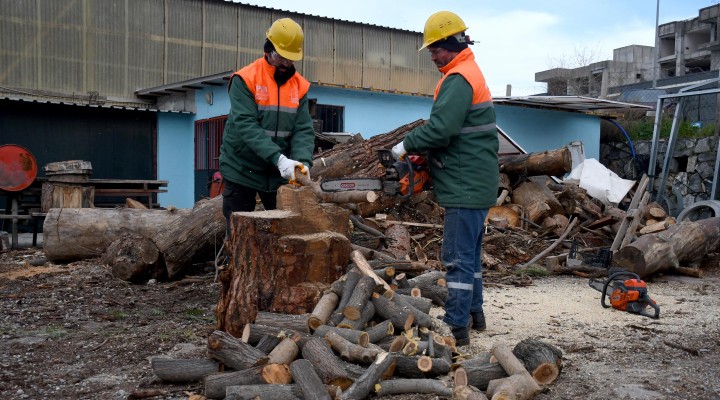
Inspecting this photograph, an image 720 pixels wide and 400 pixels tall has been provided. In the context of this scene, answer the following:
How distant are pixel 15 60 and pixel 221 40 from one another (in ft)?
20.0

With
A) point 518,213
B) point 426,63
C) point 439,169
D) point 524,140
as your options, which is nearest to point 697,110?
point 524,140

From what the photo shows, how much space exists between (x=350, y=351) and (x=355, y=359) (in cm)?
5

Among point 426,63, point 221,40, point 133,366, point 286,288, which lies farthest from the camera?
point 426,63

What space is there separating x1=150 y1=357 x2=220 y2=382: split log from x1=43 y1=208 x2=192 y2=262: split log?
5.08m

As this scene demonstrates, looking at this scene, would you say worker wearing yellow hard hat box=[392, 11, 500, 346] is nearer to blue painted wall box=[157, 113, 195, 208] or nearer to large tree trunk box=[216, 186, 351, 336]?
large tree trunk box=[216, 186, 351, 336]

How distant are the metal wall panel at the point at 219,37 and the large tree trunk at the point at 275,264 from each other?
1698 cm

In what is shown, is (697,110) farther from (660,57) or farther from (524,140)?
(660,57)

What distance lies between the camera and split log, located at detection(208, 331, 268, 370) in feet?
11.5

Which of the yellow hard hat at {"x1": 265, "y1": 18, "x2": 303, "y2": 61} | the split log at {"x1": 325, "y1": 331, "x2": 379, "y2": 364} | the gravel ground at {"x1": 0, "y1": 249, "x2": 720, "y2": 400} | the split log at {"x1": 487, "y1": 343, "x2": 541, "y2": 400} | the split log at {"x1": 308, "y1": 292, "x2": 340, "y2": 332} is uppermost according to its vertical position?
the yellow hard hat at {"x1": 265, "y1": 18, "x2": 303, "y2": 61}

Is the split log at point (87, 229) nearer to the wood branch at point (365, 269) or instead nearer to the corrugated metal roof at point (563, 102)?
the wood branch at point (365, 269)

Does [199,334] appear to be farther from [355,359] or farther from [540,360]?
[540,360]

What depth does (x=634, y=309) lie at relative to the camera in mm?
5477

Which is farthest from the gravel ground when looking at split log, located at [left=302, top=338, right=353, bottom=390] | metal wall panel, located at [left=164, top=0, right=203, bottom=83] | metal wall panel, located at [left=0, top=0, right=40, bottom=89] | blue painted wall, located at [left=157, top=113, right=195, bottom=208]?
metal wall panel, located at [left=164, top=0, right=203, bottom=83]

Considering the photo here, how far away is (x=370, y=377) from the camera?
10.8 ft
